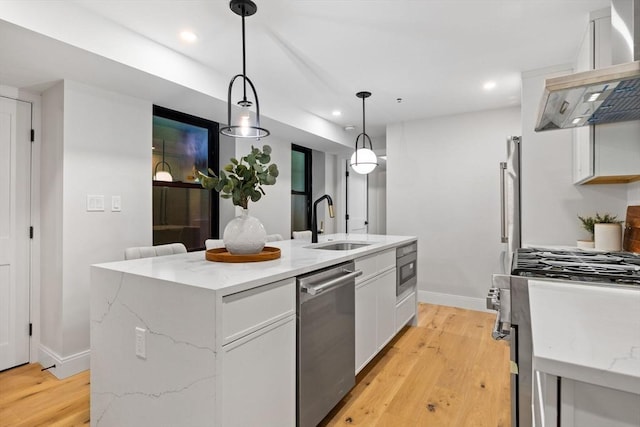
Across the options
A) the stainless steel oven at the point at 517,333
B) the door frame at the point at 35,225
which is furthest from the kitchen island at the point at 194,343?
the door frame at the point at 35,225

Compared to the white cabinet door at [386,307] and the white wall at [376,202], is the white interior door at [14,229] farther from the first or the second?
the white wall at [376,202]

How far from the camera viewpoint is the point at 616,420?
0.63 m

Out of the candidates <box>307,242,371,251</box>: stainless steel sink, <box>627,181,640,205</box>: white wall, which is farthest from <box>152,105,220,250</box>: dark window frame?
<box>627,181,640,205</box>: white wall

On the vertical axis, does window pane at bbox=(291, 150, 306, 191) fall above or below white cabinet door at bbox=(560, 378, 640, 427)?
above

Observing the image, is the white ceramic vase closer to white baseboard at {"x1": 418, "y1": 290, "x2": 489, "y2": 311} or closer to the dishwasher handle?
the dishwasher handle

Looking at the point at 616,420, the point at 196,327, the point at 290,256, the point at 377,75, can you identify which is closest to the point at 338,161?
the point at 377,75

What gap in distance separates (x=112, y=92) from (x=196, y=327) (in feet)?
8.01

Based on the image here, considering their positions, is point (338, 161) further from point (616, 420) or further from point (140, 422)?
point (616, 420)

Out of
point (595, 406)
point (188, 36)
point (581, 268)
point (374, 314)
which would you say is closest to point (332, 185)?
point (374, 314)

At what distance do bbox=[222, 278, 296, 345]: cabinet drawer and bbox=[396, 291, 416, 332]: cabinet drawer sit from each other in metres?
1.71

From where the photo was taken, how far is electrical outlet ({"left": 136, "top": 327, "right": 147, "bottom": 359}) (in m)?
1.42

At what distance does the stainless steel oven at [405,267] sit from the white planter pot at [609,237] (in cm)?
142

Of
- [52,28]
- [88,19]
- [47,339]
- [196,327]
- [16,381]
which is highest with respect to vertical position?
[88,19]

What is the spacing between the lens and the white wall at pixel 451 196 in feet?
13.4
